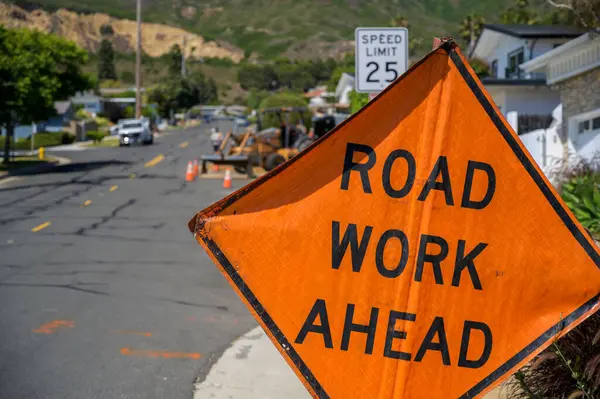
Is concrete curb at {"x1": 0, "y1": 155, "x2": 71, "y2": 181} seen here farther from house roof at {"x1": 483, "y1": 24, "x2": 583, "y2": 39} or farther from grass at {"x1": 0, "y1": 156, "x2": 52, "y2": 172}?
house roof at {"x1": 483, "y1": 24, "x2": 583, "y2": 39}

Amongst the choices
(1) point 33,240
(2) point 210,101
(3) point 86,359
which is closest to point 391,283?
(3) point 86,359

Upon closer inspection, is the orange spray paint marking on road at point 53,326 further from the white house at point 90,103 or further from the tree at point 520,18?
the white house at point 90,103

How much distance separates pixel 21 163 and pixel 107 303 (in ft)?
104

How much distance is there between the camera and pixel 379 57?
10.5 metres

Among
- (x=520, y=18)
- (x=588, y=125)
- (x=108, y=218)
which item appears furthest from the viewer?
(x=520, y=18)

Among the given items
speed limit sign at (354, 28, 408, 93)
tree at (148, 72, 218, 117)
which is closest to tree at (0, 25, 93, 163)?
speed limit sign at (354, 28, 408, 93)

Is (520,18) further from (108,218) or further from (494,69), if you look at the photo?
(108,218)

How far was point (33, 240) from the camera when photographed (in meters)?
15.3

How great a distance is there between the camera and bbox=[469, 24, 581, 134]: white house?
89.1 ft

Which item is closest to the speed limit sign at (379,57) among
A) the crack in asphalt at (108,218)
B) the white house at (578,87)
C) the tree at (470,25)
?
the white house at (578,87)

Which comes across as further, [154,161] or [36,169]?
[154,161]

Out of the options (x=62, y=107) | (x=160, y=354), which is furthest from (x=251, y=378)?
(x=62, y=107)

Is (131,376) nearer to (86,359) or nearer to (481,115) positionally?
(86,359)

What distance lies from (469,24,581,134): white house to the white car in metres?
28.2
